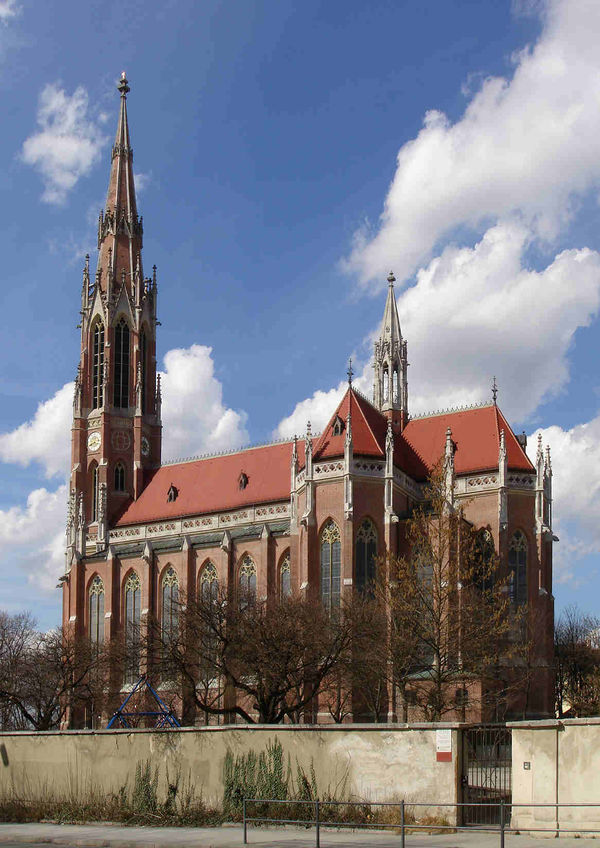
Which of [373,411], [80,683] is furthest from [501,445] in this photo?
[80,683]

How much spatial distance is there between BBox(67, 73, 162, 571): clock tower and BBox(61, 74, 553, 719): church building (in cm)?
11

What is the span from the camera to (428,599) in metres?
52.8

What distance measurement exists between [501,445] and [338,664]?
57.8ft

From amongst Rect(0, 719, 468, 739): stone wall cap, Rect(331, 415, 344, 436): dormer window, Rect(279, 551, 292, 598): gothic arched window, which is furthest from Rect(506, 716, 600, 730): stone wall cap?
Rect(279, 551, 292, 598): gothic arched window

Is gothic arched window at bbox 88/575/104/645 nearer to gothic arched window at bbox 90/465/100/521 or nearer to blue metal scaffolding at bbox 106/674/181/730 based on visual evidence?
gothic arched window at bbox 90/465/100/521

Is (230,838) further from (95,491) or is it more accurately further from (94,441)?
(94,441)

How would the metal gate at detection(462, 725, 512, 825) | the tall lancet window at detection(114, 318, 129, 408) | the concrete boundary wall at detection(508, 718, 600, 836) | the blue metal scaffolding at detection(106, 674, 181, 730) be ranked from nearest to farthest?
the concrete boundary wall at detection(508, 718, 600, 836) < the metal gate at detection(462, 725, 512, 825) < the blue metal scaffolding at detection(106, 674, 181, 730) < the tall lancet window at detection(114, 318, 129, 408)

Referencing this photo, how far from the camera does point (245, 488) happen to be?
75312 millimetres

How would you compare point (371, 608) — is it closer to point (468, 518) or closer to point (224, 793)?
point (468, 518)

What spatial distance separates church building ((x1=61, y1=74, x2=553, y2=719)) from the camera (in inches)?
2409

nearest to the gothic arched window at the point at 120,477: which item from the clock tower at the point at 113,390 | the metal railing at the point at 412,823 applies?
the clock tower at the point at 113,390

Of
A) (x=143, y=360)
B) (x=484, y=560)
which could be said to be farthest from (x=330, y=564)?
(x=143, y=360)

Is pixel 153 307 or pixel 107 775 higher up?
pixel 153 307

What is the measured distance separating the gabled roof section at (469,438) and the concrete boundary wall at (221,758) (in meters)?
35.3
